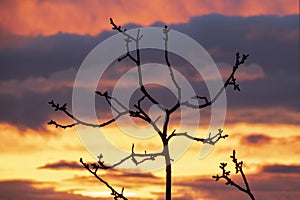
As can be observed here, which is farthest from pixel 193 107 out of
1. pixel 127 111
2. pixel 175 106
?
pixel 127 111

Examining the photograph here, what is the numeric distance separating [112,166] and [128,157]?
423mm

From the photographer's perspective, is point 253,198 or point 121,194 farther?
point 121,194

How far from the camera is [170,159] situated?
53.9ft

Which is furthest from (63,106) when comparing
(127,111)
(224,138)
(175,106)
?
(224,138)

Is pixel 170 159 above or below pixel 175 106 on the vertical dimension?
below

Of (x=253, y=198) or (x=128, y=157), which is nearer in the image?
(x=253, y=198)

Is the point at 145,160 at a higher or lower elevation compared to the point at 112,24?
lower

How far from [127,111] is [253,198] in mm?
3457

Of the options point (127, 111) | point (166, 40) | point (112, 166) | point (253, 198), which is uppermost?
point (166, 40)

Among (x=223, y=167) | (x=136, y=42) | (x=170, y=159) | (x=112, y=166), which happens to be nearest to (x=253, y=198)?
(x=223, y=167)

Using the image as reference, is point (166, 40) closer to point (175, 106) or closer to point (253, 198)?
point (175, 106)

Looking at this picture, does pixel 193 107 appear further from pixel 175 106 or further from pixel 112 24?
pixel 112 24

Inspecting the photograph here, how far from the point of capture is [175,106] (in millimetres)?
16531

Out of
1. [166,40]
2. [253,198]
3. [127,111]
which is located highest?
[166,40]
